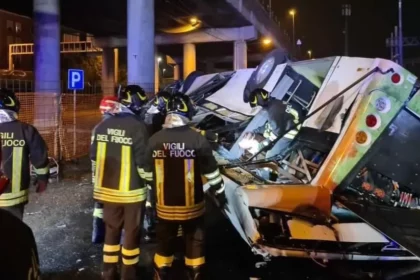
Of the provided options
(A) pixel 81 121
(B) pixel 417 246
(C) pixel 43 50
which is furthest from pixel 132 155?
(C) pixel 43 50

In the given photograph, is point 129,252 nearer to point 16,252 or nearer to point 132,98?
point 132,98

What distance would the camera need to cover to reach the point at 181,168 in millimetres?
3887

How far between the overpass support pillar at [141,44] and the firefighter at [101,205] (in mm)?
11031

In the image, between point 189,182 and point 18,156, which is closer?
point 189,182

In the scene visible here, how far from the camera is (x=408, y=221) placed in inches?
175

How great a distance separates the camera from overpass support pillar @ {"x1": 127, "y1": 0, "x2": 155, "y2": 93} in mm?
15883

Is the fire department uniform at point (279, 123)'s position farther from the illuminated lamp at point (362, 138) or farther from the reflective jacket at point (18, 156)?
the reflective jacket at point (18, 156)

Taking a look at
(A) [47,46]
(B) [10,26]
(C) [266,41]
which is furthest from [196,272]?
(B) [10,26]

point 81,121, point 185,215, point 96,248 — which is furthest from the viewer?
point 81,121

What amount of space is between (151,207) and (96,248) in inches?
29.1

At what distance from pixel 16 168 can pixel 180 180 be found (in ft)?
4.46

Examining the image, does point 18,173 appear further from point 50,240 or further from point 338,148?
point 338,148

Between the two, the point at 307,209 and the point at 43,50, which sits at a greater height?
the point at 43,50

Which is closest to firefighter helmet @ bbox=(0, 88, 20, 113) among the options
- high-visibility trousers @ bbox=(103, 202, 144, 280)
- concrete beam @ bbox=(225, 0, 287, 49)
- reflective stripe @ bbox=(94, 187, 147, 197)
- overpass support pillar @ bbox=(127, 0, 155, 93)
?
reflective stripe @ bbox=(94, 187, 147, 197)
